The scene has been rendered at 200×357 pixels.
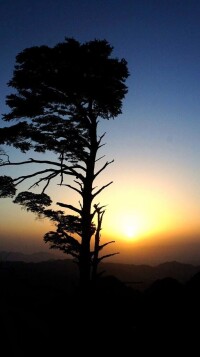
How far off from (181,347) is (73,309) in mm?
7307

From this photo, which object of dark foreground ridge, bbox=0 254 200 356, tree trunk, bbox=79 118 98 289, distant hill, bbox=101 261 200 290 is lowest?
distant hill, bbox=101 261 200 290

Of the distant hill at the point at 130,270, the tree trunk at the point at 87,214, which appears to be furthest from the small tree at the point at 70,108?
the distant hill at the point at 130,270

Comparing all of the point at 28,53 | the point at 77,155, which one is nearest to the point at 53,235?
the point at 77,155

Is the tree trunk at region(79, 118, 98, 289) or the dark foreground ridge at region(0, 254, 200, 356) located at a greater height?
the tree trunk at region(79, 118, 98, 289)

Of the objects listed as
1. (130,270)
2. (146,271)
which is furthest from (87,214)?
(146,271)

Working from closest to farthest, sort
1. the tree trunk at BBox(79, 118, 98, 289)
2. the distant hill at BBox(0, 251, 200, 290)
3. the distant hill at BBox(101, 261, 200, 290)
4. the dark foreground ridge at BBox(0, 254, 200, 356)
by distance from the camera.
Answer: the dark foreground ridge at BBox(0, 254, 200, 356), the tree trunk at BBox(79, 118, 98, 289), the distant hill at BBox(0, 251, 200, 290), the distant hill at BBox(101, 261, 200, 290)

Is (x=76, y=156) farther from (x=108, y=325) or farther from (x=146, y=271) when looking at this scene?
(x=146, y=271)

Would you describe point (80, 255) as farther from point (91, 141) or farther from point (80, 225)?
point (91, 141)

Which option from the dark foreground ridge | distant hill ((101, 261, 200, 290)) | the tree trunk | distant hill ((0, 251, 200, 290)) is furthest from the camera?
distant hill ((101, 261, 200, 290))

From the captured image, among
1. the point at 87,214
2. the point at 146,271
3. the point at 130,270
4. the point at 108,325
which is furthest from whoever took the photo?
the point at 146,271

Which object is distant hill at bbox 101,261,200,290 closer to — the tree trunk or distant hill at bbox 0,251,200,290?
distant hill at bbox 0,251,200,290

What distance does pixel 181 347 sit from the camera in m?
10.2

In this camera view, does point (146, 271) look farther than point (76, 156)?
Yes

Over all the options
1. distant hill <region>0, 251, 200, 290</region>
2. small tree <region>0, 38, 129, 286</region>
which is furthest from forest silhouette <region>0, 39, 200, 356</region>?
distant hill <region>0, 251, 200, 290</region>
